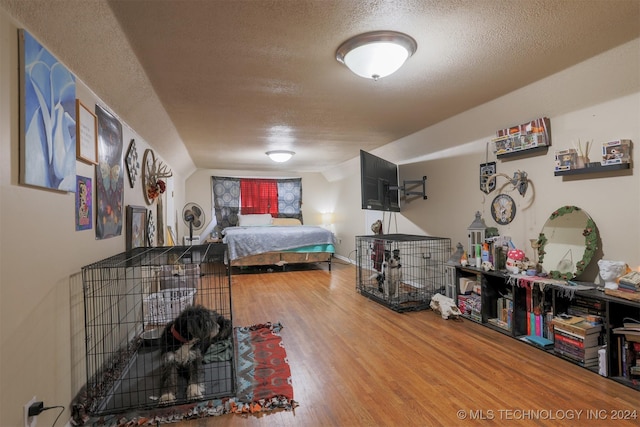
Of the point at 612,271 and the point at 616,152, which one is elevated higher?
the point at 616,152

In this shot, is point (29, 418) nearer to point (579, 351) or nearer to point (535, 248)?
point (579, 351)

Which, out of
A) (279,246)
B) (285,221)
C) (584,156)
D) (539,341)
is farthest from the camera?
(285,221)

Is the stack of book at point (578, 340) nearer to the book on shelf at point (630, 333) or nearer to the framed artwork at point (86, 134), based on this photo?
the book on shelf at point (630, 333)

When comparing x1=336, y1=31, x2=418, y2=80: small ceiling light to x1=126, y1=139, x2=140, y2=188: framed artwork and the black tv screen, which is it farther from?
→ x1=126, y1=139, x2=140, y2=188: framed artwork

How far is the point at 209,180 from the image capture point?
7668mm

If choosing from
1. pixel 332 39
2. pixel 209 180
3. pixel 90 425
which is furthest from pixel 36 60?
pixel 209 180

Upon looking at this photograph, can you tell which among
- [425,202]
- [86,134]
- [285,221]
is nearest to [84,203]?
[86,134]

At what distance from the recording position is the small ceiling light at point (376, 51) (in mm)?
1867

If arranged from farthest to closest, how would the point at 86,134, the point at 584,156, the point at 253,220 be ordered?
the point at 253,220, the point at 584,156, the point at 86,134

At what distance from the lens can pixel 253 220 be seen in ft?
25.0

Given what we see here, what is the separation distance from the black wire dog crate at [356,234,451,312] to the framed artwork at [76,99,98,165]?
304cm

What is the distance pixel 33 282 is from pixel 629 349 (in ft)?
10.8

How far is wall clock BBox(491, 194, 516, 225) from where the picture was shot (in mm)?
3137

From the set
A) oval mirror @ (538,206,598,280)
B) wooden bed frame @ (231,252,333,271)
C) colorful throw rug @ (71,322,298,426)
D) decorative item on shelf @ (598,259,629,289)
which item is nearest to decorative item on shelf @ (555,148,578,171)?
oval mirror @ (538,206,598,280)
